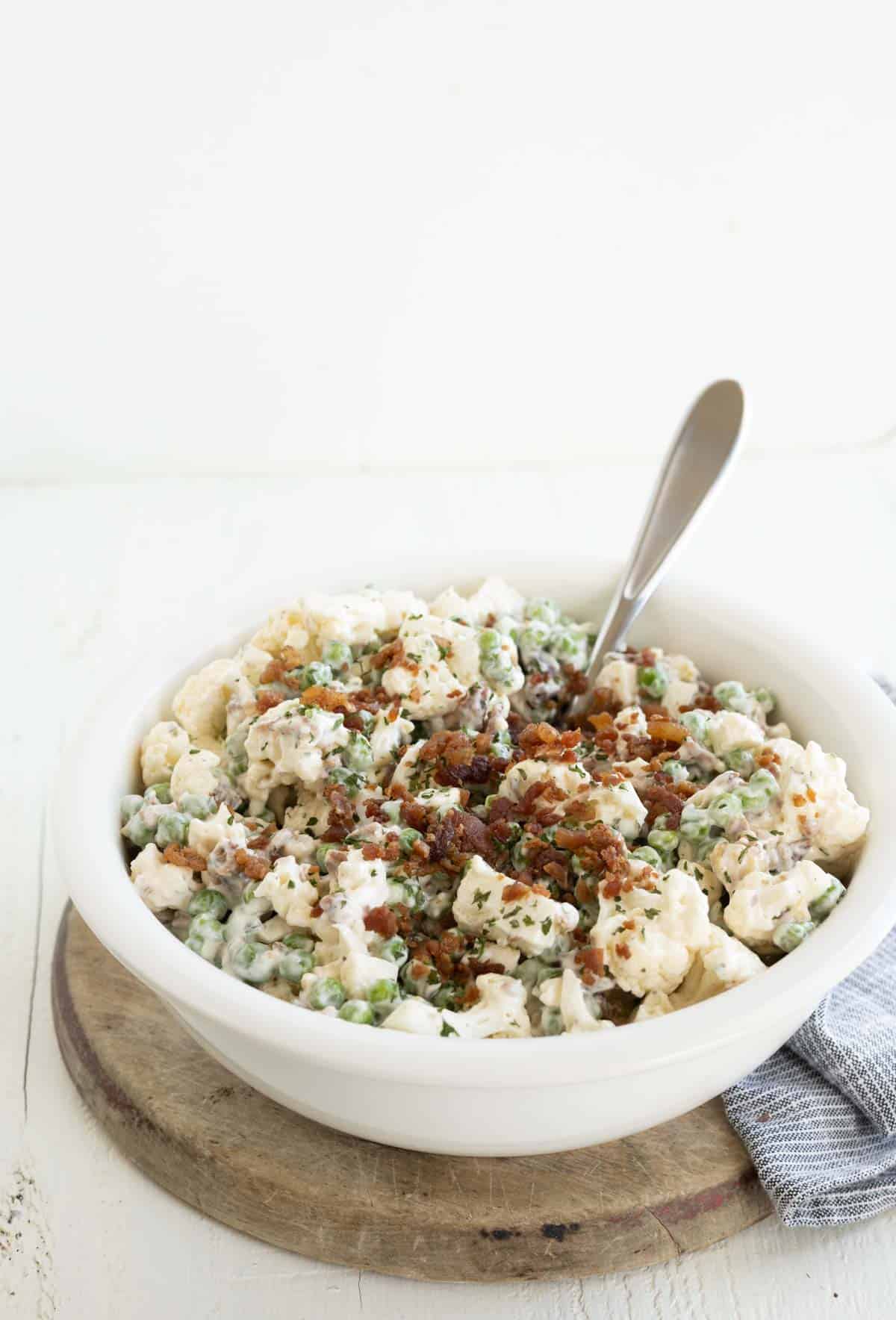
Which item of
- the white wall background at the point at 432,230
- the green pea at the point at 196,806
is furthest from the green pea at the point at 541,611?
the white wall background at the point at 432,230

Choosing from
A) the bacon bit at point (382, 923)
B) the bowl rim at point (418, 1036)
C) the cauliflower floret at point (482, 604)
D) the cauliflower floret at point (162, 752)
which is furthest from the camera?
the cauliflower floret at point (482, 604)

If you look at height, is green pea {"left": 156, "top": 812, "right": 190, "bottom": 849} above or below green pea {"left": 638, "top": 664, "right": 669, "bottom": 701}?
below

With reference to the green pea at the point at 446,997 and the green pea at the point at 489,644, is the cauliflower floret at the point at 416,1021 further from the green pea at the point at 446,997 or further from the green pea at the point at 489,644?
the green pea at the point at 489,644

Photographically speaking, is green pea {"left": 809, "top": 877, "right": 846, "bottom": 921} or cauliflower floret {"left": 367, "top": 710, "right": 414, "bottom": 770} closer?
green pea {"left": 809, "top": 877, "right": 846, "bottom": 921}

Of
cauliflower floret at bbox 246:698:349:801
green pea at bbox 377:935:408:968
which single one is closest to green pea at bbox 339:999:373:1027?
green pea at bbox 377:935:408:968

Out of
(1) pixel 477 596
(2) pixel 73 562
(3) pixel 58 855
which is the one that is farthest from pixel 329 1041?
(2) pixel 73 562

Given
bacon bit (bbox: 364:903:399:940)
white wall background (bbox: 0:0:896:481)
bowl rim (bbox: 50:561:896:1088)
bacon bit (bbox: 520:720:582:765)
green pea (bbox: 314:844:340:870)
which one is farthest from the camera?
white wall background (bbox: 0:0:896:481)

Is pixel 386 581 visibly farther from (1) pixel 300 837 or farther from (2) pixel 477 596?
(1) pixel 300 837

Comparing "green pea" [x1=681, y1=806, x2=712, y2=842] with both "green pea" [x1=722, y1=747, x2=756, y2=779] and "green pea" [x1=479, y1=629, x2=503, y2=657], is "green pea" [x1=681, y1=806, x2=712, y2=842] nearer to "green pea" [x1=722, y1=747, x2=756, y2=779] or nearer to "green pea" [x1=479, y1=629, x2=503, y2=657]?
"green pea" [x1=722, y1=747, x2=756, y2=779]
